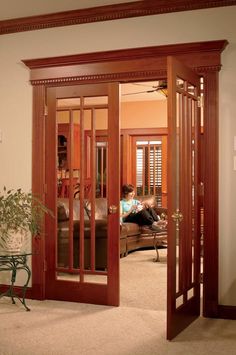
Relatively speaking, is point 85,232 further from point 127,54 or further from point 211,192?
point 127,54

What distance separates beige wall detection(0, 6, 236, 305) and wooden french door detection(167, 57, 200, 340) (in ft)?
0.79

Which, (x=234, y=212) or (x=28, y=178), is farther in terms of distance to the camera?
(x=28, y=178)

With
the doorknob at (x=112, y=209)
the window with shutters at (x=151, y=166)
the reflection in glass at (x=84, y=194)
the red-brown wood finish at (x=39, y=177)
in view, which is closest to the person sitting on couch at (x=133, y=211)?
the window with shutters at (x=151, y=166)

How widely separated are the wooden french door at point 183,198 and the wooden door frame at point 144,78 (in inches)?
3.9

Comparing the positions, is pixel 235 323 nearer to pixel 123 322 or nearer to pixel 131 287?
pixel 123 322

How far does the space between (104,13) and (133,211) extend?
157 inches

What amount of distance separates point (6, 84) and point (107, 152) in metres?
1.31

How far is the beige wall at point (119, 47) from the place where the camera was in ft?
13.4

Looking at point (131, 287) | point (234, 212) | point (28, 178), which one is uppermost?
point (28, 178)

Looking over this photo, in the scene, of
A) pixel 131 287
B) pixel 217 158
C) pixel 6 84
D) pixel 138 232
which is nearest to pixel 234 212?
pixel 217 158

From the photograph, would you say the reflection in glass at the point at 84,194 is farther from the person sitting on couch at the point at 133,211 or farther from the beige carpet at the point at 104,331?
the person sitting on couch at the point at 133,211

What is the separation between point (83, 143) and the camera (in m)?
4.54

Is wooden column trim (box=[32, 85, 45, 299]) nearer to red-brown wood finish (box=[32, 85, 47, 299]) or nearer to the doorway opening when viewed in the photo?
red-brown wood finish (box=[32, 85, 47, 299])

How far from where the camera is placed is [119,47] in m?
4.43
